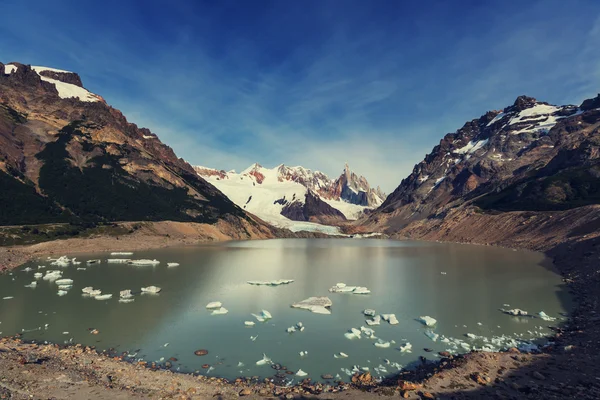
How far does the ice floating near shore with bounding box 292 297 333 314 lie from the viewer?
1409 inches

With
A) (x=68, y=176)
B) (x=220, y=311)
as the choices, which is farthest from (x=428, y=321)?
(x=68, y=176)

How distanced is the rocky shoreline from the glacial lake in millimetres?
1817

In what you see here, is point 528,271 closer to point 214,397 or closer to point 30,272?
point 214,397

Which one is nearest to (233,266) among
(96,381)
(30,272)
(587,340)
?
(30,272)

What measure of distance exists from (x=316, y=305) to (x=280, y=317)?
5.48 metres

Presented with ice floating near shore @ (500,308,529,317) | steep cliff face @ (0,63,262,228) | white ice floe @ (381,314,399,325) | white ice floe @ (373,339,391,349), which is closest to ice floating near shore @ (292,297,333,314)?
white ice floe @ (381,314,399,325)

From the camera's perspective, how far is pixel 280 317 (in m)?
33.4

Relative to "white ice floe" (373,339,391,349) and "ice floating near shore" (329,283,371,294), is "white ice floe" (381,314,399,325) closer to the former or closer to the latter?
"white ice floe" (373,339,391,349)

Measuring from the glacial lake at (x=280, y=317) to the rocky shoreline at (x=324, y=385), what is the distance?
5.96 feet

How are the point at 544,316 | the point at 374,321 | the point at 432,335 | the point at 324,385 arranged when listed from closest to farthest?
the point at 324,385, the point at 432,335, the point at 374,321, the point at 544,316

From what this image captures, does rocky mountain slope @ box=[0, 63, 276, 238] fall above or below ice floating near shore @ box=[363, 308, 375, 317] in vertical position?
above

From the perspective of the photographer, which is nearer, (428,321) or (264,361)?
(264,361)

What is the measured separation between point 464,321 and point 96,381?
29513mm

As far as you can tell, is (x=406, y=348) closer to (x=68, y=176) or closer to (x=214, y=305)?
Answer: (x=214, y=305)
